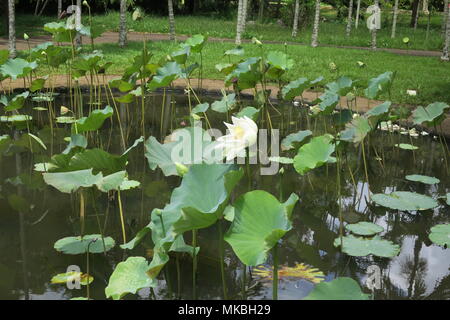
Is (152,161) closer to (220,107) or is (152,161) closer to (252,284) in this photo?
(252,284)

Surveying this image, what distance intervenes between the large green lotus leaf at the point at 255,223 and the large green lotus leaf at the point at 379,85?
2692mm

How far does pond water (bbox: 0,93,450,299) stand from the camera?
109 inches

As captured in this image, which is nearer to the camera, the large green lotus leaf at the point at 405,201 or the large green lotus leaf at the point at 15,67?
the large green lotus leaf at the point at 405,201

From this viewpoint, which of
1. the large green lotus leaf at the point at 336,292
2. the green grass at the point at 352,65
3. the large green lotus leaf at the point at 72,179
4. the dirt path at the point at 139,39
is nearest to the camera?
the large green lotus leaf at the point at 336,292

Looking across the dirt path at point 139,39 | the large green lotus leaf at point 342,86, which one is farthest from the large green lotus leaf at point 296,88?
the dirt path at point 139,39

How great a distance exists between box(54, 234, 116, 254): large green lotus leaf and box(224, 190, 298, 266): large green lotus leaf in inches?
43.7

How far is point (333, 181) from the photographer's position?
4535 mm

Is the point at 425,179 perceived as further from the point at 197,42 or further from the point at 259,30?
the point at 259,30

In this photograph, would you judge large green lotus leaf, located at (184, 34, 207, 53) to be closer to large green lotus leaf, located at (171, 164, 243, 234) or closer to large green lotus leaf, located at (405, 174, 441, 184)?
large green lotus leaf, located at (405, 174, 441, 184)

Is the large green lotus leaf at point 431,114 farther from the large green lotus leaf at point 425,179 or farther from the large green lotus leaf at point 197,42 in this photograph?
the large green lotus leaf at point 197,42

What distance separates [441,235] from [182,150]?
1567 mm

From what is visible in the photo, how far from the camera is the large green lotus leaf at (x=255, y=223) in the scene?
2.06m

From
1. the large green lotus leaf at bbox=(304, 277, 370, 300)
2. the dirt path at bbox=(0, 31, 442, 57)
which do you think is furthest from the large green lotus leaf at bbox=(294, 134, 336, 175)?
the dirt path at bbox=(0, 31, 442, 57)
